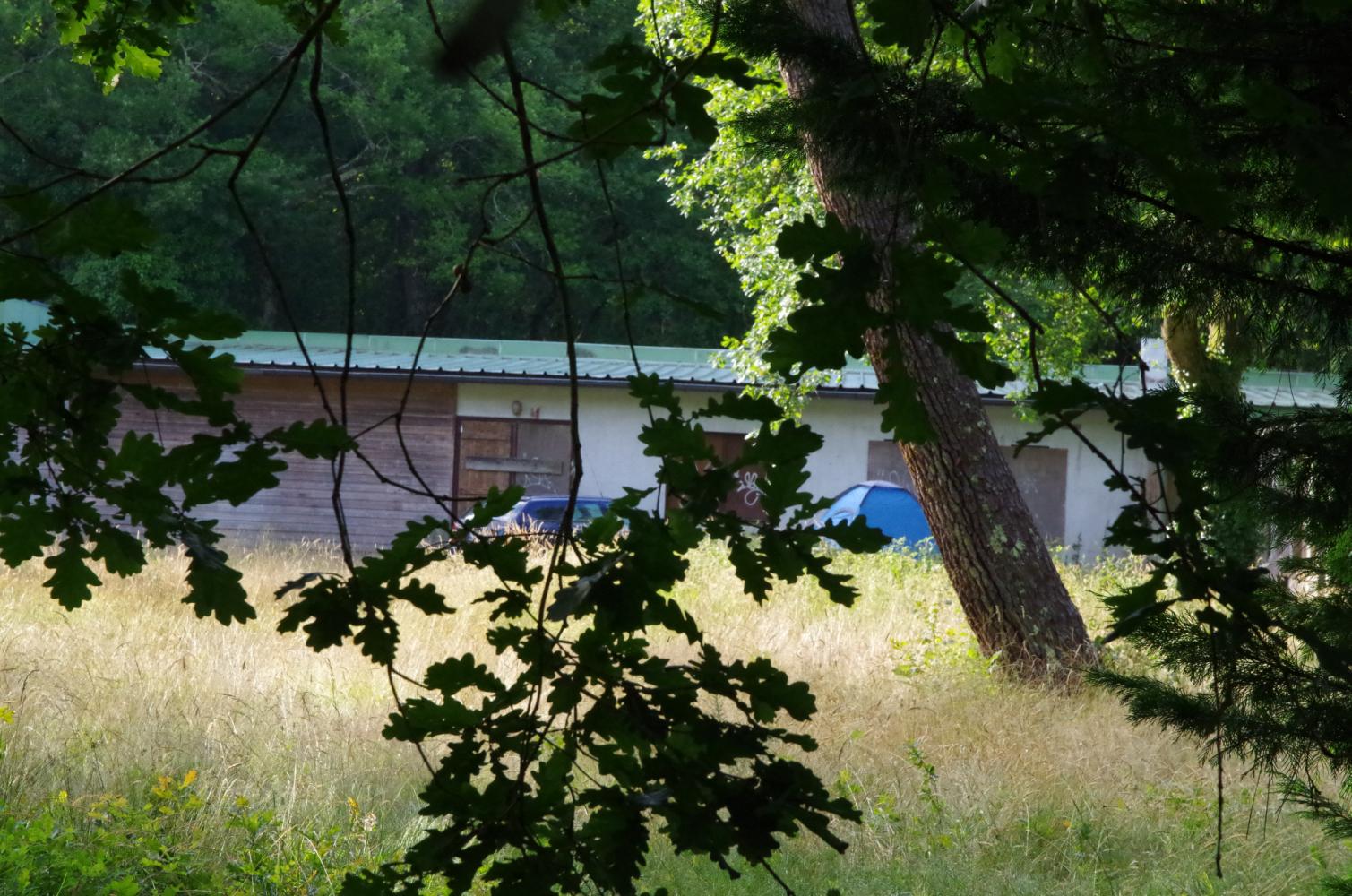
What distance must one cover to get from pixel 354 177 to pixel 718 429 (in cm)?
1042

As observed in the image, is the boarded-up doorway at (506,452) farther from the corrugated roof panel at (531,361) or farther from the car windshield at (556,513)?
the car windshield at (556,513)

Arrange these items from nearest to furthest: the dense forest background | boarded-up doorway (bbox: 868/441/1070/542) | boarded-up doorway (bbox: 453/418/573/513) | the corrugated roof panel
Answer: the corrugated roof panel, boarded-up doorway (bbox: 453/418/573/513), boarded-up doorway (bbox: 868/441/1070/542), the dense forest background

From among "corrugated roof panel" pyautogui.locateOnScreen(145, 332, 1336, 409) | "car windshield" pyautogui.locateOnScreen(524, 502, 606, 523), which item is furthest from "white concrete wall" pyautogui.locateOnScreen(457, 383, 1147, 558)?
"car windshield" pyautogui.locateOnScreen(524, 502, 606, 523)

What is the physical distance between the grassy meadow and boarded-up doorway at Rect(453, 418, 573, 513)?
1041cm

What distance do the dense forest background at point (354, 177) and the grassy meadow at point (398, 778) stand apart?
13.5 metres

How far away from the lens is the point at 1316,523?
2689mm

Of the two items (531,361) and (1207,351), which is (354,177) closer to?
(531,361)

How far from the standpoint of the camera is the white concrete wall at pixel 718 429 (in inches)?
696

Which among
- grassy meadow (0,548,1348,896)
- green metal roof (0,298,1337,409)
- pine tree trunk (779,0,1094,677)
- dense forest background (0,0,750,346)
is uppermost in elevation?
dense forest background (0,0,750,346)

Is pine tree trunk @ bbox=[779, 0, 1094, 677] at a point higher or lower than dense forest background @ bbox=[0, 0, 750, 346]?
lower

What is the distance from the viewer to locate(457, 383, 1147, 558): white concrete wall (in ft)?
58.0

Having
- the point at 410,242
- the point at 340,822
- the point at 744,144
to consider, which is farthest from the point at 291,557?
the point at 410,242

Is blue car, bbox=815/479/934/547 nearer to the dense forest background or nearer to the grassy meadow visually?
the dense forest background

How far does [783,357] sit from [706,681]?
0.44 m
